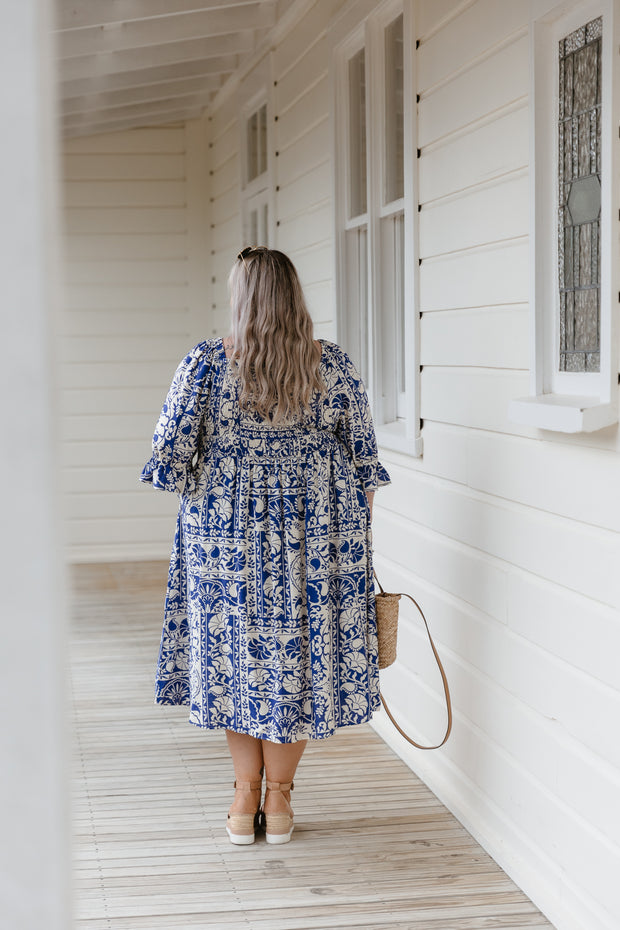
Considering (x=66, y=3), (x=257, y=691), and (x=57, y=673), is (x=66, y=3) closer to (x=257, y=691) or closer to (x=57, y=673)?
(x=257, y=691)

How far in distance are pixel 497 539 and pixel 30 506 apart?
2.30 metres

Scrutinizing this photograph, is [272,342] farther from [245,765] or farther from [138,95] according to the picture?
[138,95]

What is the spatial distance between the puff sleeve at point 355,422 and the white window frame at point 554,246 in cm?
59

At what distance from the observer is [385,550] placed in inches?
159

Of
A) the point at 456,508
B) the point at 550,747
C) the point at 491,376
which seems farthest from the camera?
the point at 456,508

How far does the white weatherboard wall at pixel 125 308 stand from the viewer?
25.3ft

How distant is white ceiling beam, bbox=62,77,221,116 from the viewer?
6.43 metres

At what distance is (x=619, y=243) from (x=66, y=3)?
9.54 feet

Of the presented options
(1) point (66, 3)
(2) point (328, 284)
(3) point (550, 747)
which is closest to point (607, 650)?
(3) point (550, 747)

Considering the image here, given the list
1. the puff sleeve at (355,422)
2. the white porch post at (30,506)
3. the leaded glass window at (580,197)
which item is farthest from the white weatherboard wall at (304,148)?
the white porch post at (30,506)

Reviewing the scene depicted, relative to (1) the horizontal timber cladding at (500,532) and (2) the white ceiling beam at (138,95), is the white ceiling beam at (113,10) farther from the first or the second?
(2) the white ceiling beam at (138,95)

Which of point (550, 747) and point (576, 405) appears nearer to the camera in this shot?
point (576, 405)

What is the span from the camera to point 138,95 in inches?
258

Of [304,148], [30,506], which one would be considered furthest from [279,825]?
[304,148]
